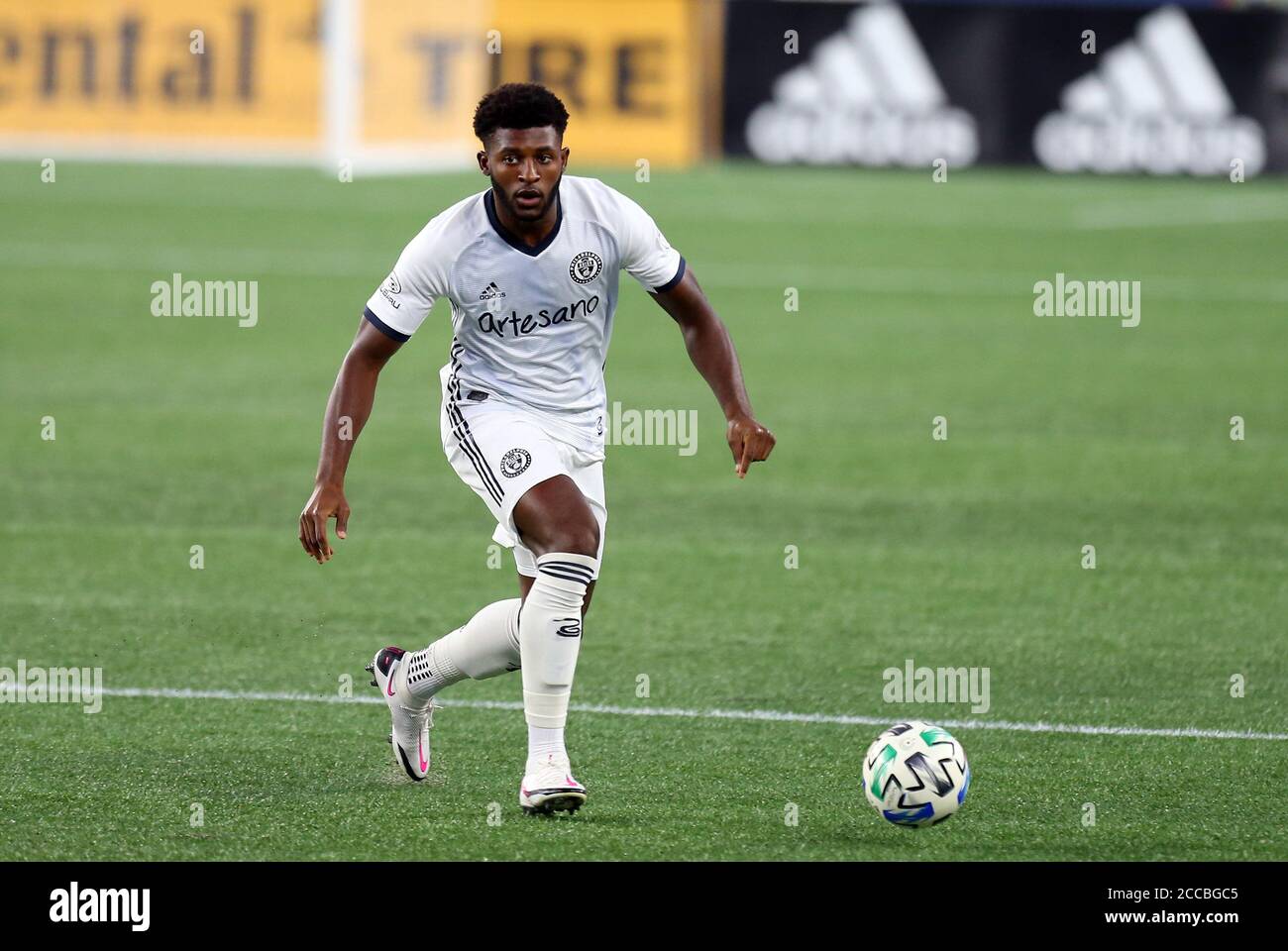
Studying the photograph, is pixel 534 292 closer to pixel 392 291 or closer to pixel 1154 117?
pixel 392 291

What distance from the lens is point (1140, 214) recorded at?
26.8 metres

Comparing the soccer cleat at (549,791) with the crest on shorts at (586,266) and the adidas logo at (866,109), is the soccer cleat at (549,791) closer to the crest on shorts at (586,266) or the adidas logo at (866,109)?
the crest on shorts at (586,266)

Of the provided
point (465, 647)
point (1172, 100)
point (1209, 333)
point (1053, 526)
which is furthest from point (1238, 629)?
point (1172, 100)

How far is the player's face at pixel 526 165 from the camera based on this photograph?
5969 millimetres

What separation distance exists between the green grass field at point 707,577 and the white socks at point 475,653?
0.31 metres

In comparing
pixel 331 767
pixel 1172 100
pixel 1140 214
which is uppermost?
pixel 1172 100

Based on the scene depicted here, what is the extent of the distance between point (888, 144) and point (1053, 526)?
71.6 ft

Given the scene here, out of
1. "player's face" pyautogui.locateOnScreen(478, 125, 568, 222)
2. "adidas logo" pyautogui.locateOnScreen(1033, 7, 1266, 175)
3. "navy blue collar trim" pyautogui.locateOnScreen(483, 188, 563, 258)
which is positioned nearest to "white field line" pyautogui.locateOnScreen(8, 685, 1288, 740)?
"navy blue collar trim" pyautogui.locateOnScreen(483, 188, 563, 258)

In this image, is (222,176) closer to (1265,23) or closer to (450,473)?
(1265,23)

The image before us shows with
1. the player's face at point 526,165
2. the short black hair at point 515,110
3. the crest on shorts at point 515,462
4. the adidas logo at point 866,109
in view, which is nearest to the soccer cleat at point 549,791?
the crest on shorts at point 515,462

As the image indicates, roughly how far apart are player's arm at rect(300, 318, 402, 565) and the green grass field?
0.82m

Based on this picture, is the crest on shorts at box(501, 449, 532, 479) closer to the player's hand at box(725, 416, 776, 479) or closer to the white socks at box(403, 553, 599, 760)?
the white socks at box(403, 553, 599, 760)

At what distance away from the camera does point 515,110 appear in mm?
5949

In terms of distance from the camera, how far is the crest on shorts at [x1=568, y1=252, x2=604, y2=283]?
6188 millimetres
